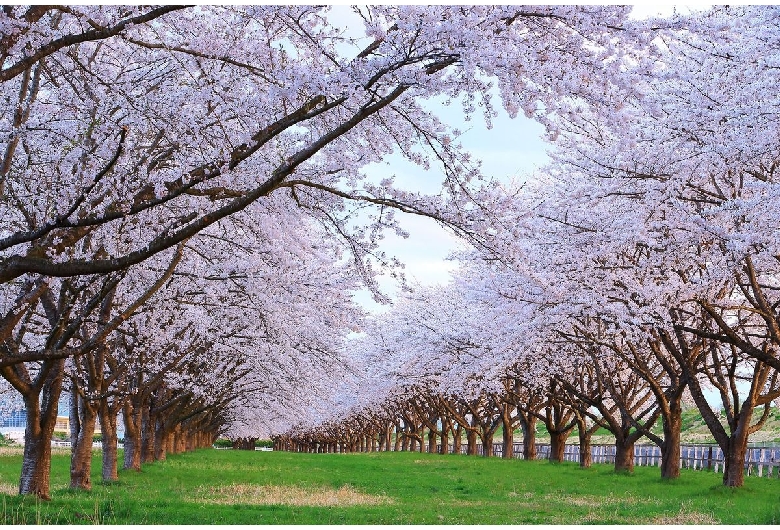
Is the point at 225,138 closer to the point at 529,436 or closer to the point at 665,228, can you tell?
the point at 665,228

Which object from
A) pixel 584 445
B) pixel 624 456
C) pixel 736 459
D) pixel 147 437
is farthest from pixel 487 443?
pixel 736 459

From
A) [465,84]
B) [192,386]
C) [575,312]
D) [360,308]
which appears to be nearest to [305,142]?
[465,84]

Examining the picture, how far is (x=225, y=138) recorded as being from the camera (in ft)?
29.4

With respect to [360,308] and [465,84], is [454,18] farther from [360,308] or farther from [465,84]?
[360,308]

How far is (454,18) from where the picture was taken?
602cm

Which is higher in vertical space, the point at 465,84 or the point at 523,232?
the point at 465,84

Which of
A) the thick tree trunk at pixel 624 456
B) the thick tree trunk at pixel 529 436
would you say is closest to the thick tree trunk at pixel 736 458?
the thick tree trunk at pixel 624 456

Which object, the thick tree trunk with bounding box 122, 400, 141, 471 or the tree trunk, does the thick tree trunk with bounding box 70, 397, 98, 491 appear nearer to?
the tree trunk

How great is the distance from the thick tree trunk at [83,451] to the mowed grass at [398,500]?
0.34 metres

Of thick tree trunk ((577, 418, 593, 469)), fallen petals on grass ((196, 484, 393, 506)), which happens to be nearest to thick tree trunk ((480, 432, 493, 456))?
thick tree trunk ((577, 418, 593, 469))

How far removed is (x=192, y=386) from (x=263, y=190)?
61.7ft

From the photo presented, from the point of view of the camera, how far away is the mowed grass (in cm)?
1138

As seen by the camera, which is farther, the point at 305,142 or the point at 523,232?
the point at 305,142

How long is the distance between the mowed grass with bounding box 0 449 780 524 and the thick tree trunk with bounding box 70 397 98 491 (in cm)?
34
